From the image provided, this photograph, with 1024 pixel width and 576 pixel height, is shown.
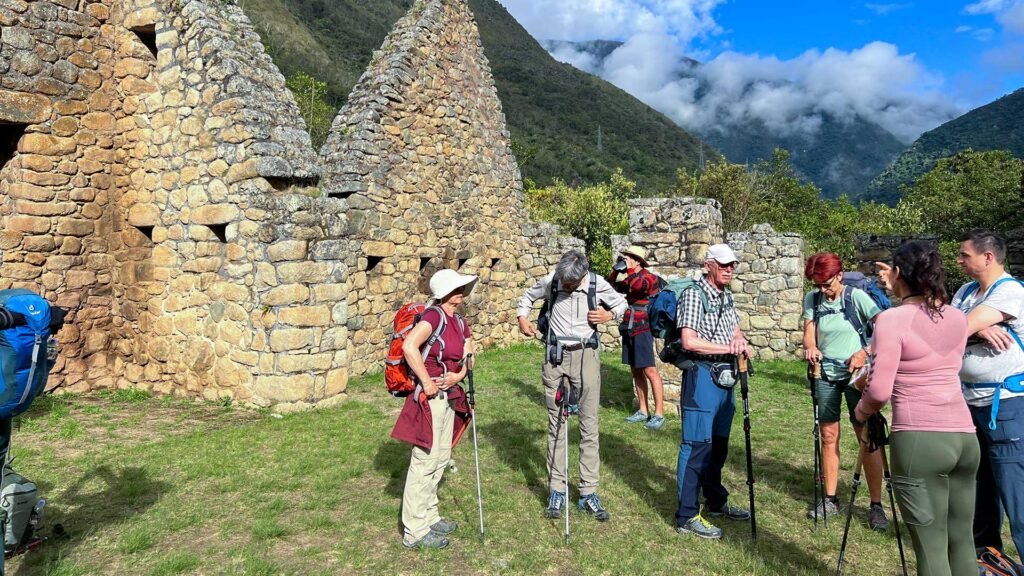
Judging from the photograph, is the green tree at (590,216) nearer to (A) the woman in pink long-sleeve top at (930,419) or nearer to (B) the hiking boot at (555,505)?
(B) the hiking boot at (555,505)

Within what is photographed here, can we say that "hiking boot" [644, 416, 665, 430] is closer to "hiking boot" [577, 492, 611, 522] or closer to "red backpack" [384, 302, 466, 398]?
"hiking boot" [577, 492, 611, 522]

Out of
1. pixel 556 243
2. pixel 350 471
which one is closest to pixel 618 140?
pixel 556 243

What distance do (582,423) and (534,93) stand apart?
67061mm

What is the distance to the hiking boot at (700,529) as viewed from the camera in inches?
177

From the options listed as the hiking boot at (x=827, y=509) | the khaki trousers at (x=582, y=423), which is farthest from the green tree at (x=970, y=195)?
the khaki trousers at (x=582, y=423)

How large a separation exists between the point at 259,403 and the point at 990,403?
6.66 metres

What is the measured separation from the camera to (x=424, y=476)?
4.30 m

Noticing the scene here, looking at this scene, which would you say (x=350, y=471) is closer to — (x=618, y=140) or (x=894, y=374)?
(x=894, y=374)

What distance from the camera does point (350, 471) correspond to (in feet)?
18.4

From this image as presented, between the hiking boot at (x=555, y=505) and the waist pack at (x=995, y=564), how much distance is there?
2.65 metres

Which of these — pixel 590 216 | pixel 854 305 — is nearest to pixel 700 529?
pixel 854 305

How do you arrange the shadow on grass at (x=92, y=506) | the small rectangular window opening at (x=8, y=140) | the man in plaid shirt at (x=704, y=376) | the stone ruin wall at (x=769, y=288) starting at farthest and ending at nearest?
1. the stone ruin wall at (x=769, y=288)
2. the small rectangular window opening at (x=8, y=140)
3. the man in plaid shirt at (x=704, y=376)
4. the shadow on grass at (x=92, y=506)

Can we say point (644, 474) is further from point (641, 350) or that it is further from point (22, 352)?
point (22, 352)

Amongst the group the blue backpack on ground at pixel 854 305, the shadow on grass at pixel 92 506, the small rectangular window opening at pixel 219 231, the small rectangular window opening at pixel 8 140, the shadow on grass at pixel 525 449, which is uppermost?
the small rectangular window opening at pixel 8 140
